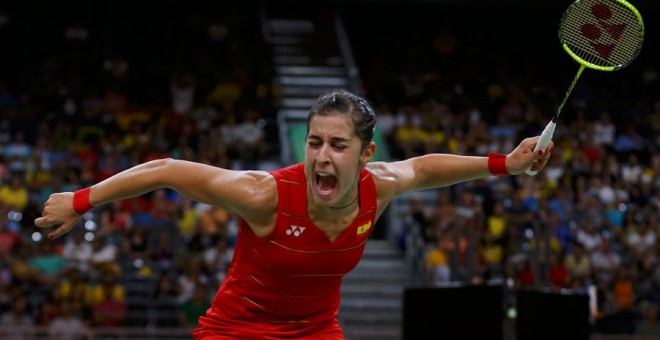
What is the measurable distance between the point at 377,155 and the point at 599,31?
10011 millimetres

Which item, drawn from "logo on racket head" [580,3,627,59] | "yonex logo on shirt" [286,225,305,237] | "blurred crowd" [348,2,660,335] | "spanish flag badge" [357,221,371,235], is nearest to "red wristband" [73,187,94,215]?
"yonex logo on shirt" [286,225,305,237]

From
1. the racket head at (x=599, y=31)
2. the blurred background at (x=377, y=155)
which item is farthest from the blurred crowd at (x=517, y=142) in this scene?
the racket head at (x=599, y=31)

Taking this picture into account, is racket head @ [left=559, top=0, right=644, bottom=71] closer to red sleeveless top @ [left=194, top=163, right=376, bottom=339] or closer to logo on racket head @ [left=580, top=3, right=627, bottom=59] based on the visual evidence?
logo on racket head @ [left=580, top=3, right=627, bottom=59]

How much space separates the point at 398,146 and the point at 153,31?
604cm

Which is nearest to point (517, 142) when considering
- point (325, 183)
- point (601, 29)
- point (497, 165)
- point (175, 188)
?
point (601, 29)

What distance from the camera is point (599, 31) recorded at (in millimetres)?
5395

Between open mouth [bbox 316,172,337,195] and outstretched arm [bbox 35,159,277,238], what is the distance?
9.0 inches

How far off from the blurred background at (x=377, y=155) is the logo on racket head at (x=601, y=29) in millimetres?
3635

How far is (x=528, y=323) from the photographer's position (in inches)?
349

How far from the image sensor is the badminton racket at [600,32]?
5.30 metres

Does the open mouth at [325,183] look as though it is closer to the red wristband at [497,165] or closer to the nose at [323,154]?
the nose at [323,154]

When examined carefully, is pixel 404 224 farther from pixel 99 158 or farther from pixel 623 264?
pixel 99 158

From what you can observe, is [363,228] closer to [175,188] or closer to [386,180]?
[386,180]

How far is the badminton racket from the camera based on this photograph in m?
5.30
